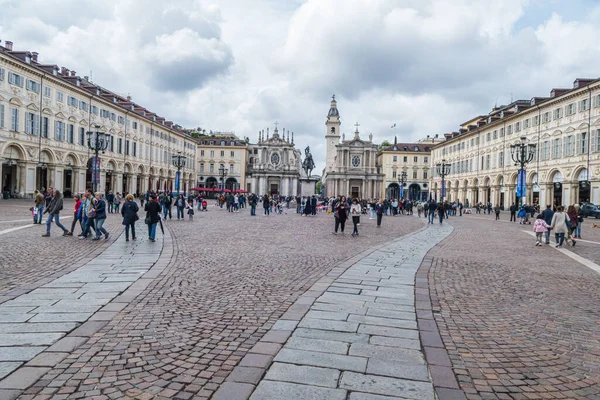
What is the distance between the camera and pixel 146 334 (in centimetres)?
510

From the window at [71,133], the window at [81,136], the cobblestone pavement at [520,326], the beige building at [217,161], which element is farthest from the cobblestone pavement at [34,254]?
the beige building at [217,161]

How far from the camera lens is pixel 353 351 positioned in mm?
4645

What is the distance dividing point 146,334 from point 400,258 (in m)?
7.74

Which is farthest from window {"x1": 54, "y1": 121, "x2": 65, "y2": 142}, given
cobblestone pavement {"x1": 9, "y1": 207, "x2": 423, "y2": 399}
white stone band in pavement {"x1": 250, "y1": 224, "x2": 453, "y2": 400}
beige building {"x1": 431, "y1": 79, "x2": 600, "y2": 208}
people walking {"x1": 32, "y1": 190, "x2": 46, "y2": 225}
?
white stone band in pavement {"x1": 250, "y1": 224, "x2": 453, "y2": 400}

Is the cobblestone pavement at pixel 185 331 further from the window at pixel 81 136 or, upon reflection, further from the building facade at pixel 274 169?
the building facade at pixel 274 169

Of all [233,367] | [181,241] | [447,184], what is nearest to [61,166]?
[181,241]

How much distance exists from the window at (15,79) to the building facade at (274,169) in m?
58.3

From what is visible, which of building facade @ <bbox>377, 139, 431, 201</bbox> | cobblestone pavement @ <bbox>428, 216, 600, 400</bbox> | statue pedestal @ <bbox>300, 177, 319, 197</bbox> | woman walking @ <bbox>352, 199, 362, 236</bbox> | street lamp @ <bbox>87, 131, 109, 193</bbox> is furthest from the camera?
building facade @ <bbox>377, 139, 431, 201</bbox>

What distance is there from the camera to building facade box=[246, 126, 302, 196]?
9528 centimetres

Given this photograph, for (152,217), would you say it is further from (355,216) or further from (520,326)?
(520,326)

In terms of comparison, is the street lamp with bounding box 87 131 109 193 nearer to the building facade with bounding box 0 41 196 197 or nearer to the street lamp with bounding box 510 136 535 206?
the building facade with bounding box 0 41 196 197

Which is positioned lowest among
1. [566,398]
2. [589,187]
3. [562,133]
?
[566,398]

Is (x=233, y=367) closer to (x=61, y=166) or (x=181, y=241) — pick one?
(x=181, y=241)

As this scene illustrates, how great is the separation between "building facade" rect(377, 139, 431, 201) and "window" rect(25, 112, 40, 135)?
68258 mm
